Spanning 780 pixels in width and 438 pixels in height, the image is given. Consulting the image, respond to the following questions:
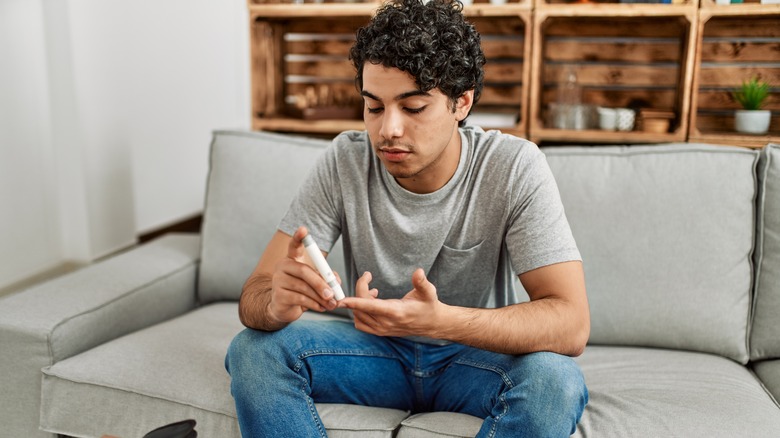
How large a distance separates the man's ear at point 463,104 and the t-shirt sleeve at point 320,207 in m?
0.28

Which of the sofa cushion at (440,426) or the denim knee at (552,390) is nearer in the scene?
the denim knee at (552,390)

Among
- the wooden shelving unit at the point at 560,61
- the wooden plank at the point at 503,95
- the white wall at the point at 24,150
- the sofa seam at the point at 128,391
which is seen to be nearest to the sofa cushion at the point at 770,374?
the wooden shelving unit at the point at 560,61

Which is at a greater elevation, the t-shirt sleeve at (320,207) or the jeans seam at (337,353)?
the t-shirt sleeve at (320,207)

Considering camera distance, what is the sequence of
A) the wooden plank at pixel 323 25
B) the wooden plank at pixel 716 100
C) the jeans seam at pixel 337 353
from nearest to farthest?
1. the jeans seam at pixel 337 353
2. the wooden plank at pixel 716 100
3. the wooden plank at pixel 323 25

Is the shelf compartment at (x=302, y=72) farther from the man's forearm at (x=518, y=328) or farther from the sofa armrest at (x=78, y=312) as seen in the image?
the man's forearm at (x=518, y=328)

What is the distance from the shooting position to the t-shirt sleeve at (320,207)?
60.0 inches

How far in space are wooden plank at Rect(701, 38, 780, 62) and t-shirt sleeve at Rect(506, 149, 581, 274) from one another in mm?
1270

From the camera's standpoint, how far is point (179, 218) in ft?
13.6

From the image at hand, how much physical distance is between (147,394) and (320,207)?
0.52 m

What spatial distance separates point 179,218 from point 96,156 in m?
0.85


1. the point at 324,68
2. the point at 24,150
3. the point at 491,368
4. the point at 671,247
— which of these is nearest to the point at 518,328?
the point at 491,368

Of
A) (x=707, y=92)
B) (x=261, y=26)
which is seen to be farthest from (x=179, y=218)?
(x=707, y=92)

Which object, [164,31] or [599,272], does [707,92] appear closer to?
[599,272]

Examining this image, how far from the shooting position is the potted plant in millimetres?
2225
